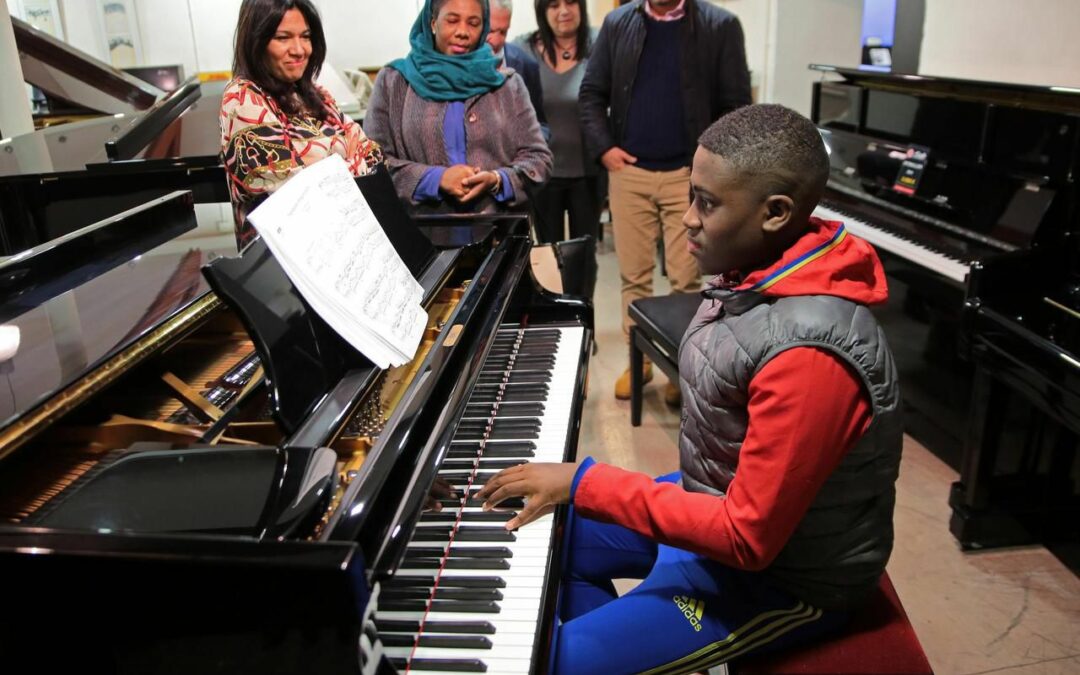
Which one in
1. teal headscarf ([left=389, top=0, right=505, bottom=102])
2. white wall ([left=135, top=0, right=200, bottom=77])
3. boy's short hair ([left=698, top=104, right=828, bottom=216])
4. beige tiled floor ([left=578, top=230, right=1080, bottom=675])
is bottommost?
beige tiled floor ([left=578, top=230, right=1080, bottom=675])

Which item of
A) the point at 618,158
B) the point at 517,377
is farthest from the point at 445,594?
the point at 618,158

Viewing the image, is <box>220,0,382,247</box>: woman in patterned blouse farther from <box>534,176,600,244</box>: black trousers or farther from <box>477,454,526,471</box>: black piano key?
<box>534,176,600,244</box>: black trousers

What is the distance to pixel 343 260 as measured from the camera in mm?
1406

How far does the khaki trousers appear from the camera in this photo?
11.4 ft

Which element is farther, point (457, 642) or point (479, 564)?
point (479, 564)

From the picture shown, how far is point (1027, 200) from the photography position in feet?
8.23

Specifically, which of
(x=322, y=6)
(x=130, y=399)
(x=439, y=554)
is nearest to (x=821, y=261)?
(x=439, y=554)

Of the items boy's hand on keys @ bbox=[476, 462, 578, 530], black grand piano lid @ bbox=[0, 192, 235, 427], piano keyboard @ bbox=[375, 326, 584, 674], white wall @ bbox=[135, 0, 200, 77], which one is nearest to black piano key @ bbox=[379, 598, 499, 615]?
piano keyboard @ bbox=[375, 326, 584, 674]

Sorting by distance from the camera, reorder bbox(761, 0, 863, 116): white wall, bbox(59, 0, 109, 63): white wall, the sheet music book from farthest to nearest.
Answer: bbox(59, 0, 109, 63): white wall
bbox(761, 0, 863, 116): white wall
the sheet music book

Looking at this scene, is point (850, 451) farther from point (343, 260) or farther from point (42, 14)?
point (42, 14)

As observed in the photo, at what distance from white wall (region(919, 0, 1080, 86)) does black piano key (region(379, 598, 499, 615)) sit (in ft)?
9.54

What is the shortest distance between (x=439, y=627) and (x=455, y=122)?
6.30ft

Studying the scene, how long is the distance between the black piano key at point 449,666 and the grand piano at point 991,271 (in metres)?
1.66

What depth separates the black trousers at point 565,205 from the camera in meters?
4.01
